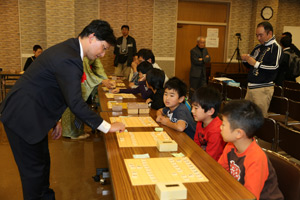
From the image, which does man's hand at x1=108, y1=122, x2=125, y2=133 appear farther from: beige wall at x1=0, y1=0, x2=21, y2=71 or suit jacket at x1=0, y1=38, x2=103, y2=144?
beige wall at x1=0, y1=0, x2=21, y2=71

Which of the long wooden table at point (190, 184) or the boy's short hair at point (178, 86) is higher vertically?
the boy's short hair at point (178, 86)

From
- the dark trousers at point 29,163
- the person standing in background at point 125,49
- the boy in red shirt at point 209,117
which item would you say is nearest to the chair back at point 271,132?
the boy in red shirt at point 209,117

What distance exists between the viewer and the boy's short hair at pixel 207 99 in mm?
2039

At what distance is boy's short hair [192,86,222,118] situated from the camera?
204cm

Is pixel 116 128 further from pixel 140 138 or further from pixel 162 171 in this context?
pixel 162 171

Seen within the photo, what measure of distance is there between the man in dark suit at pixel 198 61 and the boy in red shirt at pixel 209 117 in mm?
4965

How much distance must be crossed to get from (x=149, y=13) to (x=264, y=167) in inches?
296

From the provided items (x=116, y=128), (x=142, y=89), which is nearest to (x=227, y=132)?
(x=116, y=128)

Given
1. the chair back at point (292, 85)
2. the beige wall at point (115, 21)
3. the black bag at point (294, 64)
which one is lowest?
the chair back at point (292, 85)

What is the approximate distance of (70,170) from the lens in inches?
121

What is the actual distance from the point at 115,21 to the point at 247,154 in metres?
7.34

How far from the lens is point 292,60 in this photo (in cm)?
603

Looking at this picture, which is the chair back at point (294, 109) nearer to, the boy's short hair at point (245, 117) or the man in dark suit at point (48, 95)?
the boy's short hair at point (245, 117)

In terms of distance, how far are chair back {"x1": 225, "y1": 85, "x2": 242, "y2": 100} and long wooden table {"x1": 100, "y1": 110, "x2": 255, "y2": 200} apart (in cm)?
279
